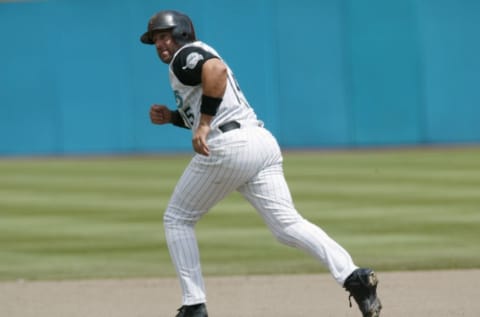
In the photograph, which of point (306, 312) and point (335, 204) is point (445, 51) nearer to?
point (335, 204)

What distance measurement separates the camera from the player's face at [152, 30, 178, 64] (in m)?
5.51

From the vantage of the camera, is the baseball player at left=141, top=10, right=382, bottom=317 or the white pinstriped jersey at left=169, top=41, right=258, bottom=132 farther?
the baseball player at left=141, top=10, right=382, bottom=317

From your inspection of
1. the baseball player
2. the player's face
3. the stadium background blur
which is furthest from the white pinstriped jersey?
the stadium background blur

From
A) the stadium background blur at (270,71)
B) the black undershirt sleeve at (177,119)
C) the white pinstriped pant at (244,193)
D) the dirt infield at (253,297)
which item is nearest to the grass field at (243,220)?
the dirt infield at (253,297)

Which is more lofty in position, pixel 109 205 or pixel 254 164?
pixel 254 164

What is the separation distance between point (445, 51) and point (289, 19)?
3.00m

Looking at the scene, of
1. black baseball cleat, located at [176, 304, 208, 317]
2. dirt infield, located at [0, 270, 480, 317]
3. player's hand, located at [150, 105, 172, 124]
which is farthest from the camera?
dirt infield, located at [0, 270, 480, 317]

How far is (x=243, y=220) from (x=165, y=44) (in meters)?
5.48

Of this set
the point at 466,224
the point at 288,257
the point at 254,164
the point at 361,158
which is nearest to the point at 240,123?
the point at 254,164

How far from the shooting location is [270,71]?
21.3 metres

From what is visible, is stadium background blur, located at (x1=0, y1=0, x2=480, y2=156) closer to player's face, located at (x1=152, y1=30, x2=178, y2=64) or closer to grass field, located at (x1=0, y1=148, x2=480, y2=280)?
grass field, located at (x1=0, y1=148, x2=480, y2=280)

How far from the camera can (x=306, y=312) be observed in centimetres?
623

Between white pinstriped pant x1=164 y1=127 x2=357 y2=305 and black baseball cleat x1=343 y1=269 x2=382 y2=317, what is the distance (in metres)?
0.04

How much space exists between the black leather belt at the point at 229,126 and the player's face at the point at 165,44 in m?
0.43
